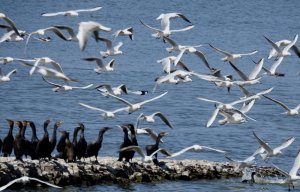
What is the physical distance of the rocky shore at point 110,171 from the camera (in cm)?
2619

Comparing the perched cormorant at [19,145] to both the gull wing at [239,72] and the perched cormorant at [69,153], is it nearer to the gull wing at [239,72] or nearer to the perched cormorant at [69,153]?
the perched cormorant at [69,153]

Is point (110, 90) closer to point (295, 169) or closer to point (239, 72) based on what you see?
point (239, 72)

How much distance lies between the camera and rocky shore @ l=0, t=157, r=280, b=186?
26.2 metres

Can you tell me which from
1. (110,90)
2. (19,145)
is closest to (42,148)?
(19,145)

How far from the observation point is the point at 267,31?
3258 inches

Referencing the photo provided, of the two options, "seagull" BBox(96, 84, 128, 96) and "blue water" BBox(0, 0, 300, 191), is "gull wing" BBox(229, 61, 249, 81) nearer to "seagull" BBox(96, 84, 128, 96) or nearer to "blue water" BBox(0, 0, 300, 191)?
"seagull" BBox(96, 84, 128, 96)

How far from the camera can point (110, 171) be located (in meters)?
28.0

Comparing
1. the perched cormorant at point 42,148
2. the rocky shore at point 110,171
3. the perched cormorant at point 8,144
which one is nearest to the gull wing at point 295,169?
the rocky shore at point 110,171

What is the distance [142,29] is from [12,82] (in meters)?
27.2

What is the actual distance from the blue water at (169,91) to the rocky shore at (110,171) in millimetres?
278

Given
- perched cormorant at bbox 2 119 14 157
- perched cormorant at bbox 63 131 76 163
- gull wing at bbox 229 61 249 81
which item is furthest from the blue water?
gull wing at bbox 229 61 249 81

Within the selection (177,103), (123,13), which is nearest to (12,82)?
(177,103)

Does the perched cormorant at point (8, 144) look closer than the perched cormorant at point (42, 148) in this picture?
No

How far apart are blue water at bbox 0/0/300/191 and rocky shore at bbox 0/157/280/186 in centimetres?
28
